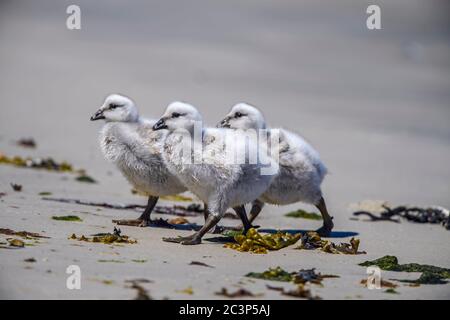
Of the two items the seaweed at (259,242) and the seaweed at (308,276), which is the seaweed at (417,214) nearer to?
the seaweed at (259,242)

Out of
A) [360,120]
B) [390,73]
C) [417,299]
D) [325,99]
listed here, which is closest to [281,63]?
[390,73]

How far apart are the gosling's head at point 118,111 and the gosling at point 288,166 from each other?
1.00 meters

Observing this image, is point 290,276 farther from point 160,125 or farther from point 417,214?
point 417,214

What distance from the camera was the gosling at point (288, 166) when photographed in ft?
32.1

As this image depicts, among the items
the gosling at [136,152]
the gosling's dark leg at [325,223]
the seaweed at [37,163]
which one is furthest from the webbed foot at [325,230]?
the seaweed at [37,163]

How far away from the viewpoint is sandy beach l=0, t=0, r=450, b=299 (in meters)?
7.55

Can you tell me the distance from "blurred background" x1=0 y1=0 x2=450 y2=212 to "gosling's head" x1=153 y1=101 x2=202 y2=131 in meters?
3.47

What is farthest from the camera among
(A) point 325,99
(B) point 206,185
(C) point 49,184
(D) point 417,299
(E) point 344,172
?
(A) point 325,99
